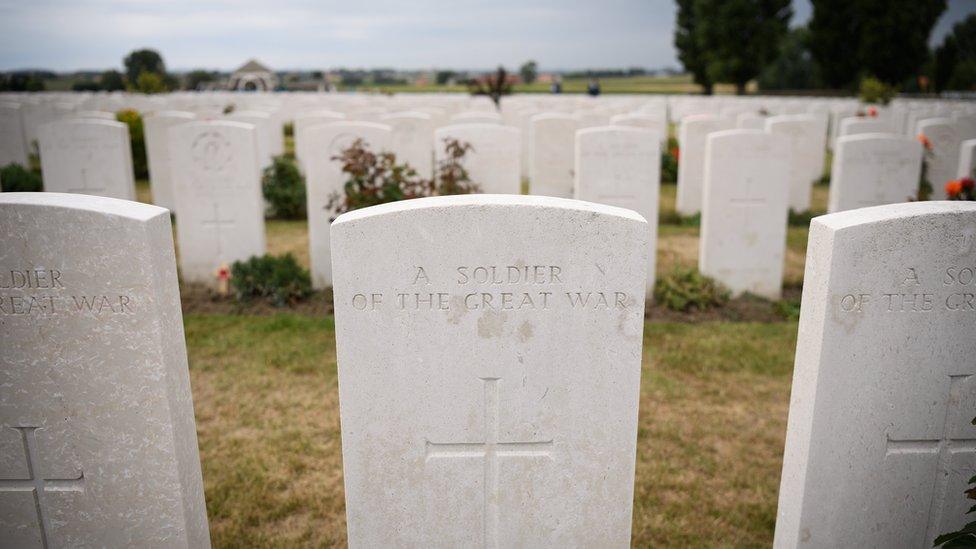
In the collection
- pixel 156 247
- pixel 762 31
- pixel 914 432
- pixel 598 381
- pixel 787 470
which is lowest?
pixel 787 470

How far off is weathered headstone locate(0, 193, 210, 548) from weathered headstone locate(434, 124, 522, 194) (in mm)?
4627

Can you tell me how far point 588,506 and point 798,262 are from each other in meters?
6.41

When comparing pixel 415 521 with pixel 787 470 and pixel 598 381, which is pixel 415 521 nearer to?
pixel 598 381

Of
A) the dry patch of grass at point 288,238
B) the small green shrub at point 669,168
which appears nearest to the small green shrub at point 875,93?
the small green shrub at point 669,168

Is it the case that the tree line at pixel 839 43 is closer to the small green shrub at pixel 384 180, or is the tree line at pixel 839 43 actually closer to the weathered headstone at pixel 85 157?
the small green shrub at pixel 384 180

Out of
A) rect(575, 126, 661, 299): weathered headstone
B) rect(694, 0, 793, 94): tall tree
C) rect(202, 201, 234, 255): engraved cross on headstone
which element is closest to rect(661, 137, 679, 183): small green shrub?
rect(575, 126, 661, 299): weathered headstone

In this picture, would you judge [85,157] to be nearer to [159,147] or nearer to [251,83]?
[159,147]

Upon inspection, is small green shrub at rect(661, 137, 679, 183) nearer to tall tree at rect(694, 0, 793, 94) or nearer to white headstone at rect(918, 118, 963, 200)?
white headstone at rect(918, 118, 963, 200)

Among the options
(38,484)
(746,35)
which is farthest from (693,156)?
(746,35)

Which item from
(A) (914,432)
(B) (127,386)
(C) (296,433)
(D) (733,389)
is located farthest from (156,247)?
(D) (733,389)

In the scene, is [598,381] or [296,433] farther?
[296,433]

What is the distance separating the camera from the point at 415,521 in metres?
2.66

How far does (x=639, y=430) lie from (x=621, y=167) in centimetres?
305

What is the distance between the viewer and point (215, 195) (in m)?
6.79
